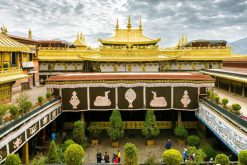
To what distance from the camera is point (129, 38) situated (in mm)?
35000

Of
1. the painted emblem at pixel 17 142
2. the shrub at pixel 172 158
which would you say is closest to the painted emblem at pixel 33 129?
the painted emblem at pixel 17 142

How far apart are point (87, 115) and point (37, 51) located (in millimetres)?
20002

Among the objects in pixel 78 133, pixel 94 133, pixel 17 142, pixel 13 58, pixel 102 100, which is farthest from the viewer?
pixel 13 58

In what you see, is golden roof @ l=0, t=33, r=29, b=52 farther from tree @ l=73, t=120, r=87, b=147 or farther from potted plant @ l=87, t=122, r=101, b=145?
potted plant @ l=87, t=122, r=101, b=145

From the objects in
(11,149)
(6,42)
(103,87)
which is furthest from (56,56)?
(11,149)

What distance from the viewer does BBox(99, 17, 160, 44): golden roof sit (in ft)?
111

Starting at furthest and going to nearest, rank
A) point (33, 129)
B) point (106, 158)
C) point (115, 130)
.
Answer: point (115, 130) < point (106, 158) < point (33, 129)

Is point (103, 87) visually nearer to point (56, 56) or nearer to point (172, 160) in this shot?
point (172, 160)

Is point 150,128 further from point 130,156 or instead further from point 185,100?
point 130,156

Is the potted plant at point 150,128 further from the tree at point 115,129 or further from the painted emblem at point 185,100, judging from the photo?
the painted emblem at point 185,100

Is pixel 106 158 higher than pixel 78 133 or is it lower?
lower

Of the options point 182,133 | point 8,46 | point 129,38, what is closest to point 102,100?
point 182,133

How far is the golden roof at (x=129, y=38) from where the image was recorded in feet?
111

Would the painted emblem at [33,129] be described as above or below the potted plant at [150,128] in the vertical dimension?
above
